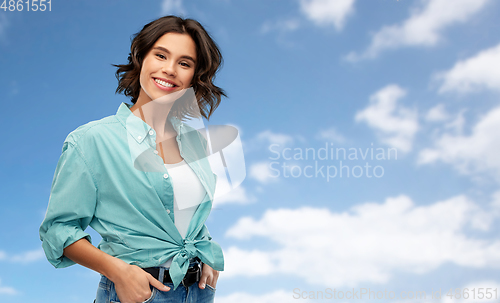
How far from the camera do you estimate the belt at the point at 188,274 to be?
160cm

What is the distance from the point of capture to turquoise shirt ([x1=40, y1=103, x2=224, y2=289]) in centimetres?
158

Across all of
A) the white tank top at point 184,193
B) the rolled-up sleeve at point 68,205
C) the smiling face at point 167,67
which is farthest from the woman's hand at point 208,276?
the smiling face at point 167,67

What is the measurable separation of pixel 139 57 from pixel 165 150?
53 centimetres

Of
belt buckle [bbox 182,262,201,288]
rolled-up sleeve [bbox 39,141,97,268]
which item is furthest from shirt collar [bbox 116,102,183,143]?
belt buckle [bbox 182,262,201,288]

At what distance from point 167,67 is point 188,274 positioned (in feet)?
3.29

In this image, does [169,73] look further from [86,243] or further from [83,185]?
[86,243]

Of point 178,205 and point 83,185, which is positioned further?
point 178,205

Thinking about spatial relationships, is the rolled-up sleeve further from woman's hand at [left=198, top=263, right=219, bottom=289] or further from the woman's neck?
woman's hand at [left=198, top=263, right=219, bottom=289]

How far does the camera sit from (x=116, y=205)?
1.64 meters

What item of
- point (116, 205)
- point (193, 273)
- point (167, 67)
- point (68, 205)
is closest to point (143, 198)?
point (116, 205)

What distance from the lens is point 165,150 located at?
1.98 m

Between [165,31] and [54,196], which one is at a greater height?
[165,31]

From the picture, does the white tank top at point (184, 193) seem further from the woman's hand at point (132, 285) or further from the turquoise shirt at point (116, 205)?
the woman's hand at point (132, 285)

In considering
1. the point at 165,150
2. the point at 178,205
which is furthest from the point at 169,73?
the point at 178,205
